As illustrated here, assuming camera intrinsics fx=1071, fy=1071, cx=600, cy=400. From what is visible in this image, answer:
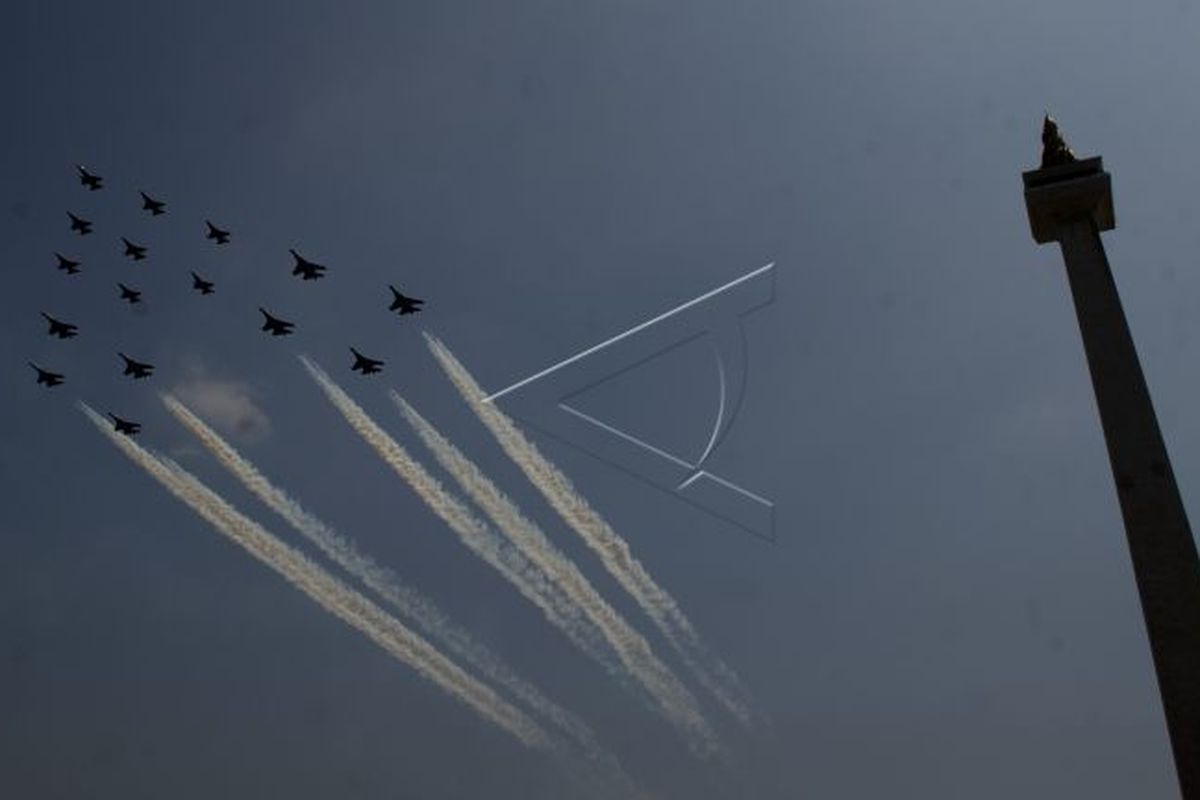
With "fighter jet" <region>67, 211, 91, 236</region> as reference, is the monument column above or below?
below

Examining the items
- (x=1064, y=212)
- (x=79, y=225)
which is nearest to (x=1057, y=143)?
(x=1064, y=212)

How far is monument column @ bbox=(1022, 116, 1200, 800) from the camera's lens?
2456 cm

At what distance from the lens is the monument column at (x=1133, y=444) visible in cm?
2456

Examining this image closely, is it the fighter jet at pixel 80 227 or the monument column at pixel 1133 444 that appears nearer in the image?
the monument column at pixel 1133 444

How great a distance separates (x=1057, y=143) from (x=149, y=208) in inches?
3654

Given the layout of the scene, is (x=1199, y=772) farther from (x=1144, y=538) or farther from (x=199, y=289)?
(x=199, y=289)

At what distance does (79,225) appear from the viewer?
4094 inches

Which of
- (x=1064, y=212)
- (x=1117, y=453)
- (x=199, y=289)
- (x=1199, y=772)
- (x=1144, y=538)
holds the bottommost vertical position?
(x=1199, y=772)

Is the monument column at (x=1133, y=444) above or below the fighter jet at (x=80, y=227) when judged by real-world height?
below

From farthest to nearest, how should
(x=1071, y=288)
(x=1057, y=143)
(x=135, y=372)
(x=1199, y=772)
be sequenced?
(x=135, y=372)
(x=1057, y=143)
(x=1071, y=288)
(x=1199, y=772)

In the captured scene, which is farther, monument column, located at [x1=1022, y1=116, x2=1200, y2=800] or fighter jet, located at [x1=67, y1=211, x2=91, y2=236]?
fighter jet, located at [x1=67, y1=211, x2=91, y2=236]

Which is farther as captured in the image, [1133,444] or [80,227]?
[80,227]

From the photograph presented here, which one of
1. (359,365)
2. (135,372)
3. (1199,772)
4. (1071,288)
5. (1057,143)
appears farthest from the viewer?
(135,372)

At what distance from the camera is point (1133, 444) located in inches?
1058
